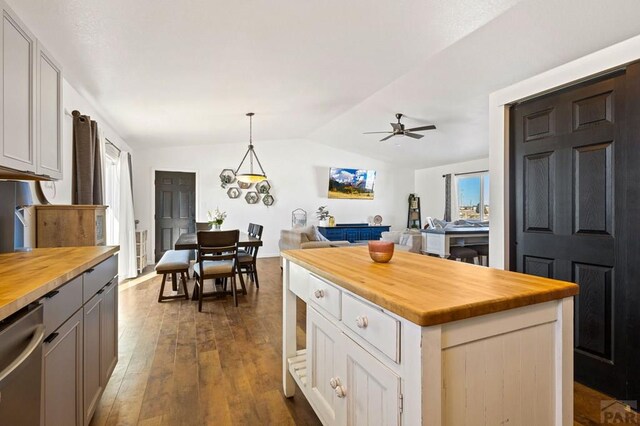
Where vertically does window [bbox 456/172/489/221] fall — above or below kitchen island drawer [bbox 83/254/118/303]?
above

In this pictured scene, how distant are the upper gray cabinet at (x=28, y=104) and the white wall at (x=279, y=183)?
4.68 m

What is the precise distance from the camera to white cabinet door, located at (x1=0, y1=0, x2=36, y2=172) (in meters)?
1.44

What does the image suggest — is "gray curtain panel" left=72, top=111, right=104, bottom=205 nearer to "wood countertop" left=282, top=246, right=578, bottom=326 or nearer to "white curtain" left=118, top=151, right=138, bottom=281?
"white curtain" left=118, top=151, right=138, bottom=281

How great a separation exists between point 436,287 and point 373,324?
255 mm

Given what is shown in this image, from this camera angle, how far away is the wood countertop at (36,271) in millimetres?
922

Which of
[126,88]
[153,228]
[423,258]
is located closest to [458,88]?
[423,258]

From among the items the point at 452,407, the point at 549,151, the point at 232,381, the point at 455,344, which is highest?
the point at 549,151

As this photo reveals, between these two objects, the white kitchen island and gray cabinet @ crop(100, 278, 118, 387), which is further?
gray cabinet @ crop(100, 278, 118, 387)

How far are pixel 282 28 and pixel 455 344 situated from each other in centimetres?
249

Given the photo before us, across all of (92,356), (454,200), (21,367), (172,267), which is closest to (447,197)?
(454,200)

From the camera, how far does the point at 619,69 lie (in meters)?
1.87

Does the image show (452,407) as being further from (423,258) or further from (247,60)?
(247,60)

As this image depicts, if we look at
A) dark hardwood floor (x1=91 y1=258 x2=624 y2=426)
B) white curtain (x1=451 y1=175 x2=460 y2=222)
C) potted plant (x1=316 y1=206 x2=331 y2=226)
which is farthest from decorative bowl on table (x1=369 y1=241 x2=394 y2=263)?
white curtain (x1=451 y1=175 x2=460 y2=222)

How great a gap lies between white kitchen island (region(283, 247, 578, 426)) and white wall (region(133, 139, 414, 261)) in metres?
6.16
